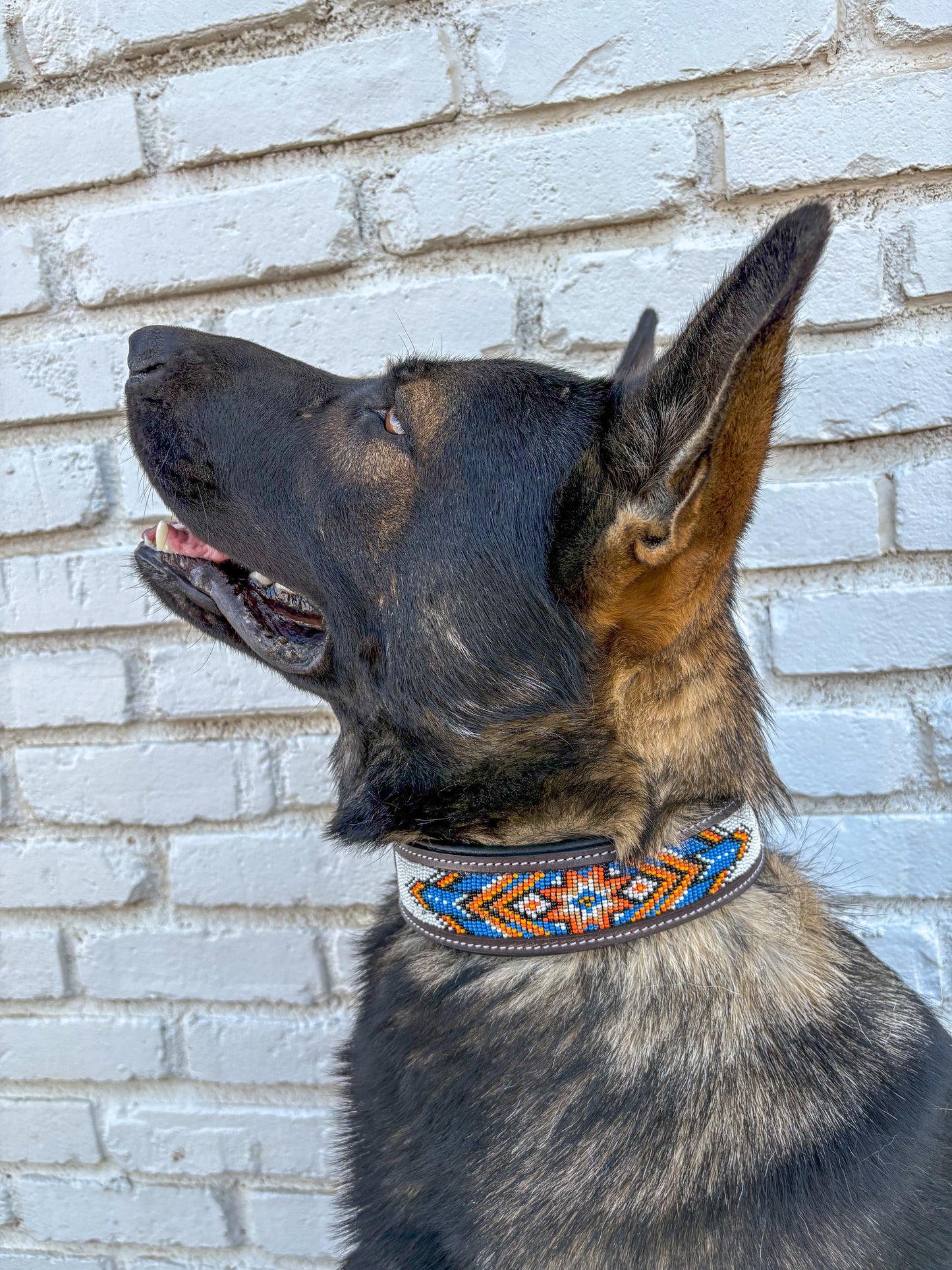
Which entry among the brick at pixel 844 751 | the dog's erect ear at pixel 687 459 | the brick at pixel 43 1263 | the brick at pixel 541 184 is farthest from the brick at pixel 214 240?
the brick at pixel 43 1263

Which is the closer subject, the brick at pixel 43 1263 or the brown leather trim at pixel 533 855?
the brown leather trim at pixel 533 855

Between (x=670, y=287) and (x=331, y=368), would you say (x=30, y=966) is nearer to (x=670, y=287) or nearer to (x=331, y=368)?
(x=331, y=368)

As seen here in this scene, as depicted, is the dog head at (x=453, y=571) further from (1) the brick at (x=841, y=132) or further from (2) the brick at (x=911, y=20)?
(2) the brick at (x=911, y=20)

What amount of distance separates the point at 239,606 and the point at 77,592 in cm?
68

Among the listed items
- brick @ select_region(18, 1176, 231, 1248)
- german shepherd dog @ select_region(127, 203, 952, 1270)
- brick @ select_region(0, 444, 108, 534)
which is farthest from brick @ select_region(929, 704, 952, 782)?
brick @ select_region(18, 1176, 231, 1248)

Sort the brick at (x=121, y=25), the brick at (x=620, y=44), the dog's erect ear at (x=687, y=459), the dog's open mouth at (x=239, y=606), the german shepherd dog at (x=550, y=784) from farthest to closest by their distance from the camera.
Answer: the brick at (x=121, y=25) → the brick at (x=620, y=44) → the dog's open mouth at (x=239, y=606) → the german shepherd dog at (x=550, y=784) → the dog's erect ear at (x=687, y=459)

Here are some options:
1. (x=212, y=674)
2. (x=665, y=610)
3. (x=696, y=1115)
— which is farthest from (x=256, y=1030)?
(x=665, y=610)

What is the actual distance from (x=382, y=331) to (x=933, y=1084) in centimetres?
147

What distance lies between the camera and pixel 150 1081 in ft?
6.23

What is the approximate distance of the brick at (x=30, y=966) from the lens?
189 centimetres

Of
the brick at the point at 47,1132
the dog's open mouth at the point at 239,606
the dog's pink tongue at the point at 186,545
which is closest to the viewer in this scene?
the dog's open mouth at the point at 239,606

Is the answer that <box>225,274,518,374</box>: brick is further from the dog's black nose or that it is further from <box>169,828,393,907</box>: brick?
<box>169,828,393,907</box>: brick

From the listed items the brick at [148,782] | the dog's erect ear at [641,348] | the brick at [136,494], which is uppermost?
the dog's erect ear at [641,348]

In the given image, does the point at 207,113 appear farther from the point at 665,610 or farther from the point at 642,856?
the point at 642,856
